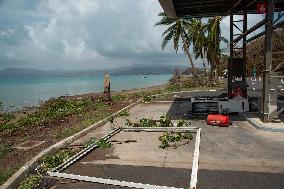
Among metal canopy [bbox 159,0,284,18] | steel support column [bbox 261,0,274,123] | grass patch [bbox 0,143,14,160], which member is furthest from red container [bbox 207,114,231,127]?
grass patch [bbox 0,143,14,160]

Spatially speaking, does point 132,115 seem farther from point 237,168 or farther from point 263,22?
point 237,168

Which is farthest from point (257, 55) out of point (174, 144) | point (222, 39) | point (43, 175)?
point (43, 175)

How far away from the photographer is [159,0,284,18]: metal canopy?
17.6m

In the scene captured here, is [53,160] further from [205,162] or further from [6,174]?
[205,162]

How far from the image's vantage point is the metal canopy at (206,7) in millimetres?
17641

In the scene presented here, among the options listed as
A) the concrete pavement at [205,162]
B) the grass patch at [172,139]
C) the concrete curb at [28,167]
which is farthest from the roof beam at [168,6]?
the concrete curb at [28,167]

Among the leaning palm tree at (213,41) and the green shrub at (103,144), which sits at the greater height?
the leaning palm tree at (213,41)

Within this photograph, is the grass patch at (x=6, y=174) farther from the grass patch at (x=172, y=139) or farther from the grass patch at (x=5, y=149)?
the grass patch at (x=172, y=139)

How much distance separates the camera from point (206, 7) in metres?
19.6

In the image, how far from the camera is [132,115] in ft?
55.1

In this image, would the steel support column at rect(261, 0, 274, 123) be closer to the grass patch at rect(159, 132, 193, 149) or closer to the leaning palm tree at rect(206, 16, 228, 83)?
the grass patch at rect(159, 132, 193, 149)

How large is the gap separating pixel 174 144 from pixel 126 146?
150cm

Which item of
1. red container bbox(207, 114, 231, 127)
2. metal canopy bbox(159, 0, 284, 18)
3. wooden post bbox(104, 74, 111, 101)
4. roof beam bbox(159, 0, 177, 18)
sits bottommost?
red container bbox(207, 114, 231, 127)

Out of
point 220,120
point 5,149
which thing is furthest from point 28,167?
point 220,120
